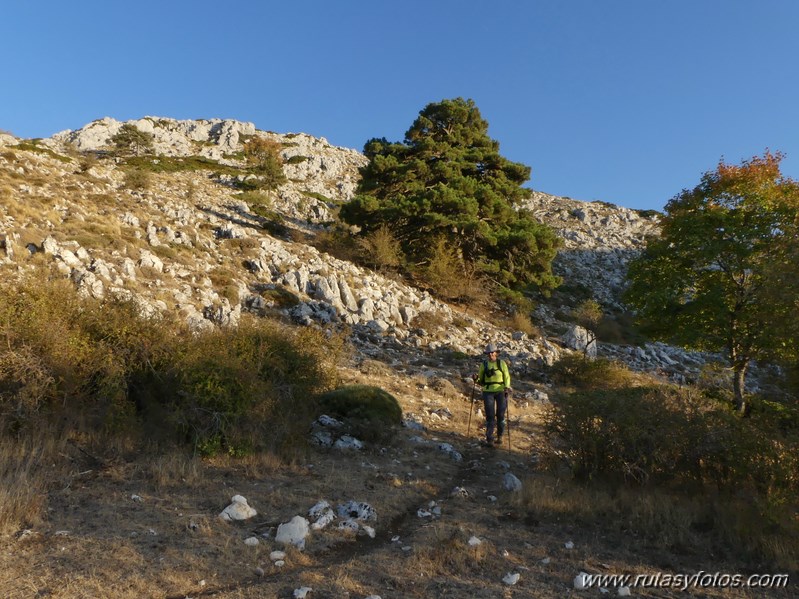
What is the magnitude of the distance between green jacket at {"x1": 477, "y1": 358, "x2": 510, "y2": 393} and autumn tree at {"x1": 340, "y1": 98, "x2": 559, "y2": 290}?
1422cm

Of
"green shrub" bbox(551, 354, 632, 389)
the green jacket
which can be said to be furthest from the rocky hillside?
the green jacket

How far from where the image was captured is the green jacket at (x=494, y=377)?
30.4ft

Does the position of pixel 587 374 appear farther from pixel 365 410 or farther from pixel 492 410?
pixel 365 410

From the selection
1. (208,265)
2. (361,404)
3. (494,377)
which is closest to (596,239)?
(208,265)

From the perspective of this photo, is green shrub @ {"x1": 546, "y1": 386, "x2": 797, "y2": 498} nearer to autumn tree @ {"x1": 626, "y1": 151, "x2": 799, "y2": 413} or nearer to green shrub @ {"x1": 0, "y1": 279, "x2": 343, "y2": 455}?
autumn tree @ {"x1": 626, "y1": 151, "x2": 799, "y2": 413}

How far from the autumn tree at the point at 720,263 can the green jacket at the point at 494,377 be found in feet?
13.0

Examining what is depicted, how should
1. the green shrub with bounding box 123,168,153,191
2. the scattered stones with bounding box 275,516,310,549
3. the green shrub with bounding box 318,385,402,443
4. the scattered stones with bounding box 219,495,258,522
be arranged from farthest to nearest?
1. the green shrub with bounding box 123,168,153,191
2. the green shrub with bounding box 318,385,402,443
3. the scattered stones with bounding box 219,495,258,522
4. the scattered stones with bounding box 275,516,310,549

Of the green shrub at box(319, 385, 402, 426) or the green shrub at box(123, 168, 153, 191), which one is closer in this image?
the green shrub at box(319, 385, 402, 426)

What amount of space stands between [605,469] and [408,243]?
783 inches

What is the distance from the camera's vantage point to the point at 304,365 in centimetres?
816

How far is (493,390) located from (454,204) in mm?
15200

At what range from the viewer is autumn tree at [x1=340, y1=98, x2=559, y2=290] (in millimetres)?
23391

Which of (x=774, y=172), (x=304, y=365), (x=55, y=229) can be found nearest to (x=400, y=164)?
(x=55, y=229)

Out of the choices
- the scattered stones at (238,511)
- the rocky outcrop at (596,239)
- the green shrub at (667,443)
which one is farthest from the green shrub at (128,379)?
the rocky outcrop at (596,239)
